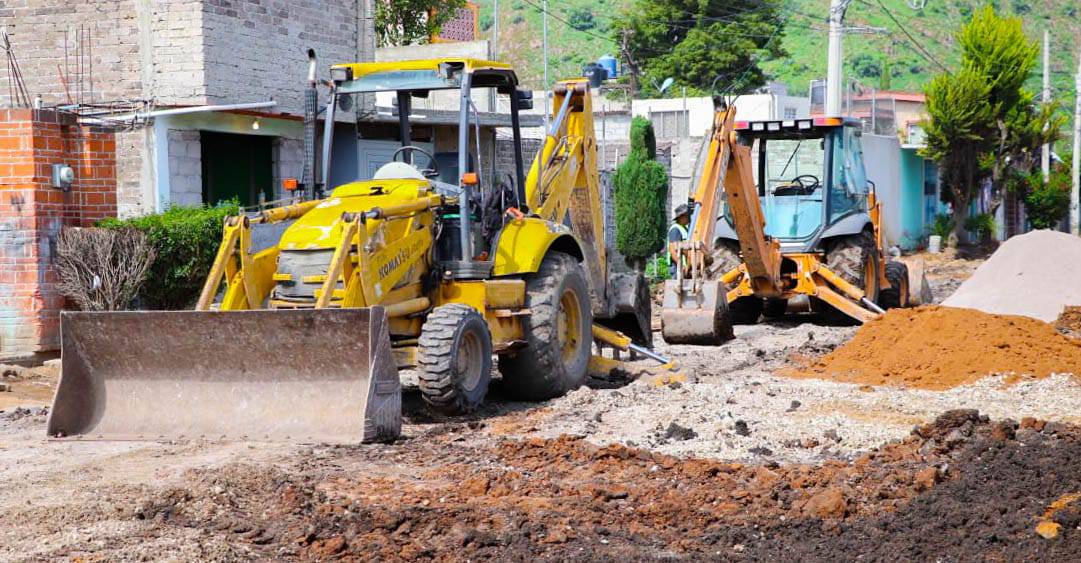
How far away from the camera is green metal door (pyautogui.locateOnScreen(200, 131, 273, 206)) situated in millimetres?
17906

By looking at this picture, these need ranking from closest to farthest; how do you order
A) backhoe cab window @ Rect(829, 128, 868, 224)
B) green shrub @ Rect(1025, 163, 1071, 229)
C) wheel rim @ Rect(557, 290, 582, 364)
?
wheel rim @ Rect(557, 290, 582, 364), backhoe cab window @ Rect(829, 128, 868, 224), green shrub @ Rect(1025, 163, 1071, 229)

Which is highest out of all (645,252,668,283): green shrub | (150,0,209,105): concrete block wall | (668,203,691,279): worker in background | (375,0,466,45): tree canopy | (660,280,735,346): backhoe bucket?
(375,0,466,45): tree canopy

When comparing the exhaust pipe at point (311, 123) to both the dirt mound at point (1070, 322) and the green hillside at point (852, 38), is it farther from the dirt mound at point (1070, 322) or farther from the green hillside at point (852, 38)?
the green hillside at point (852, 38)

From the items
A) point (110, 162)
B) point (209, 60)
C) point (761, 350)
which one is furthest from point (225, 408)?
point (209, 60)

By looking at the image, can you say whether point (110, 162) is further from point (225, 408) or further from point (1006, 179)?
point (1006, 179)

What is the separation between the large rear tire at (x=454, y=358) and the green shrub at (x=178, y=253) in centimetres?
563

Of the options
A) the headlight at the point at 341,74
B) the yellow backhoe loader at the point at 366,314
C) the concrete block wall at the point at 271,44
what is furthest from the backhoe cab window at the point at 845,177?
the headlight at the point at 341,74

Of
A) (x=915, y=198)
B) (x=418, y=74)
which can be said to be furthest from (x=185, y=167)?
(x=915, y=198)

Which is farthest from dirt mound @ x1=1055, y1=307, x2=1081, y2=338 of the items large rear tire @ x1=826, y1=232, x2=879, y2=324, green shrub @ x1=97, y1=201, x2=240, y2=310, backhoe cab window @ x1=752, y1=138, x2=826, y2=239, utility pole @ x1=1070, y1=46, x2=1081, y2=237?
utility pole @ x1=1070, y1=46, x2=1081, y2=237

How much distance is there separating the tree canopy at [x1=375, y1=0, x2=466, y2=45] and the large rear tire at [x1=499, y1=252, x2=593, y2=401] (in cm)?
2202

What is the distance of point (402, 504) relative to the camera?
663 cm

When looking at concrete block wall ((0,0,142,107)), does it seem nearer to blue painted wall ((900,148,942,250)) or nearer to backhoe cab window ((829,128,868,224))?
backhoe cab window ((829,128,868,224))

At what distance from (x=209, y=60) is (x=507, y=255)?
8312 mm

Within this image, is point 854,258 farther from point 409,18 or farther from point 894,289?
point 409,18
